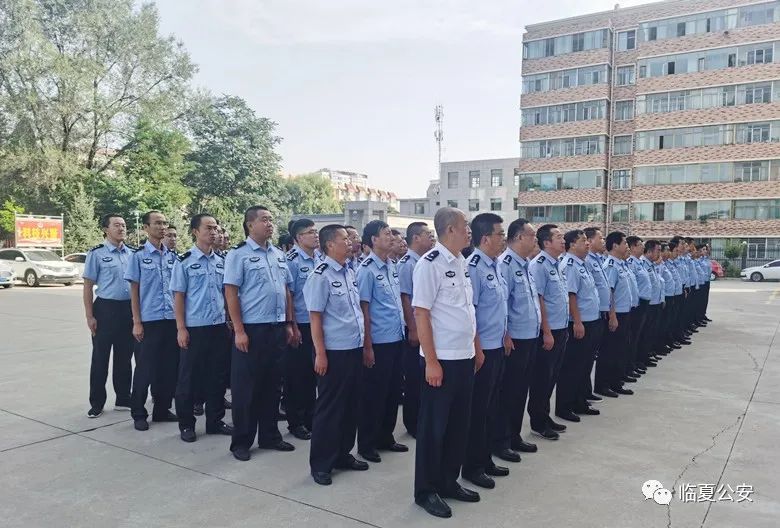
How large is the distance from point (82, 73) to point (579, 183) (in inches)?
1100

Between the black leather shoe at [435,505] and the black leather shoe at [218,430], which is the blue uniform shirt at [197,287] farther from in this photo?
the black leather shoe at [435,505]

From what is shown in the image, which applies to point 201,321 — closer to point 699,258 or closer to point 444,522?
point 444,522

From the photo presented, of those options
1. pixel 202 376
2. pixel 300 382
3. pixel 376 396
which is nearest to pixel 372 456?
pixel 376 396

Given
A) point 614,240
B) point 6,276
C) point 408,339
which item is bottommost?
point 6,276

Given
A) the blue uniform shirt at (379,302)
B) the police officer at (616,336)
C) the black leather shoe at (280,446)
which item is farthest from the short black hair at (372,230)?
the police officer at (616,336)

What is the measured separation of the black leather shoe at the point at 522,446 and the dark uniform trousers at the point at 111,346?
324 cm

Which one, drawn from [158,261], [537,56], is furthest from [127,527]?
[537,56]

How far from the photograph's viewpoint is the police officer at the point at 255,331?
152 inches

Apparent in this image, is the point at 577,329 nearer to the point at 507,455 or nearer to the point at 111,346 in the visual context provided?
the point at 507,455

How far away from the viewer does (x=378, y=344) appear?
394cm

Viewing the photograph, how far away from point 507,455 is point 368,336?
1.22m

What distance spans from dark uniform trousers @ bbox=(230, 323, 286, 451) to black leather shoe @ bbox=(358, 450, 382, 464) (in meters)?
0.77

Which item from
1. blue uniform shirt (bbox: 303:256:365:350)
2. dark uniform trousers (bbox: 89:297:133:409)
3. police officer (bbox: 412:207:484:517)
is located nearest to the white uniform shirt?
police officer (bbox: 412:207:484:517)

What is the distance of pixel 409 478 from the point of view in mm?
3523
